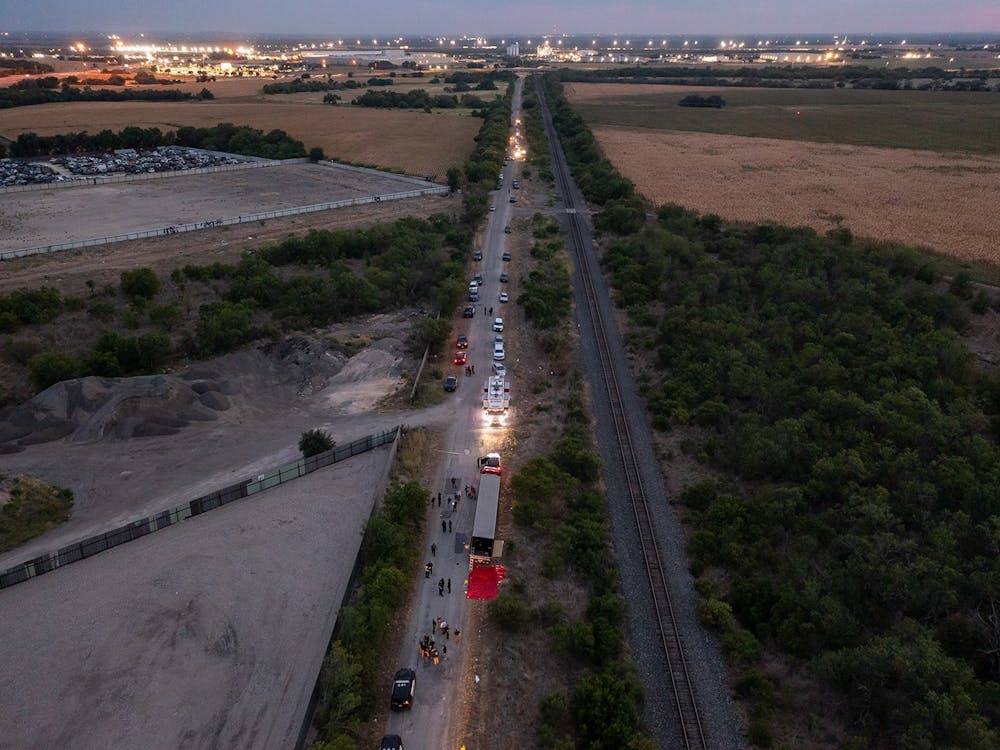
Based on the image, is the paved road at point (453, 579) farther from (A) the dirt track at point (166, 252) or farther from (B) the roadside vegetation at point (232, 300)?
(A) the dirt track at point (166, 252)

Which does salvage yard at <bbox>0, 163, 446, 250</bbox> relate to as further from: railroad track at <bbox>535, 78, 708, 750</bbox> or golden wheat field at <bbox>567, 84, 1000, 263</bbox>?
railroad track at <bbox>535, 78, 708, 750</bbox>

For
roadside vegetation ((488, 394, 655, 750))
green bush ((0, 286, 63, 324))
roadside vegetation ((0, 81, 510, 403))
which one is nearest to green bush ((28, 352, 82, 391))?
roadside vegetation ((0, 81, 510, 403))

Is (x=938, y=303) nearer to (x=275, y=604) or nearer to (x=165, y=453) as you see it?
(x=275, y=604)

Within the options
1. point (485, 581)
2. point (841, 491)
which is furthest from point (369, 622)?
point (841, 491)

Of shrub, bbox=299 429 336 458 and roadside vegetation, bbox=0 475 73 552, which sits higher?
shrub, bbox=299 429 336 458

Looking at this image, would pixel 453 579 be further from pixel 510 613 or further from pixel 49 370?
pixel 49 370

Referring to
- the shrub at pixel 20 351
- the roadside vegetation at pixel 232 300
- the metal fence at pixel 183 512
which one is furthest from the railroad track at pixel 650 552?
the shrub at pixel 20 351

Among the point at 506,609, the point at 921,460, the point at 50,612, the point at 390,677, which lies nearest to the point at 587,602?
the point at 506,609
